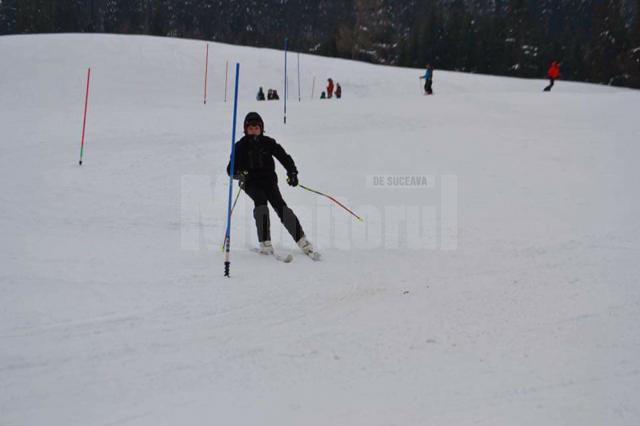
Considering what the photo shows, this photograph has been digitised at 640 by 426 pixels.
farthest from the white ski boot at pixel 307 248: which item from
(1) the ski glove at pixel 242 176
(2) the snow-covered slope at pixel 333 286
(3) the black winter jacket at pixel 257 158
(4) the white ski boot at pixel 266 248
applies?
(1) the ski glove at pixel 242 176

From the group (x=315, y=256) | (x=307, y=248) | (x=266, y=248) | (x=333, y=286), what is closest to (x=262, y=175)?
(x=266, y=248)

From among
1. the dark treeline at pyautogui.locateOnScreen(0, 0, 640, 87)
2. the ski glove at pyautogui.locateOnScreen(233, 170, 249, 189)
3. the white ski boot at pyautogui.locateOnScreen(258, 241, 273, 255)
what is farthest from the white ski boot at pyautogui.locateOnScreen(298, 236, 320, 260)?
the dark treeline at pyautogui.locateOnScreen(0, 0, 640, 87)

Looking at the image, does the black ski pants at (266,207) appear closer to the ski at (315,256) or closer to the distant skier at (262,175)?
the distant skier at (262,175)

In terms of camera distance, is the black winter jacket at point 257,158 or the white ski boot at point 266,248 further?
the white ski boot at point 266,248

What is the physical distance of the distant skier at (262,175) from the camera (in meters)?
6.62

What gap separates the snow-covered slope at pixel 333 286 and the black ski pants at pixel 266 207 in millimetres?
417

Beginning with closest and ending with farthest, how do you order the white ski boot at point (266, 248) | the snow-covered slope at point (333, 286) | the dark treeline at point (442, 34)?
the snow-covered slope at point (333, 286) → the white ski boot at point (266, 248) → the dark treeline at point (442, 34)

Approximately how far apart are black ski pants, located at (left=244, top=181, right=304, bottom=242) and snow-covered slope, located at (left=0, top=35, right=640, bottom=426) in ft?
1.37

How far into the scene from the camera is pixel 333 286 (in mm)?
5617

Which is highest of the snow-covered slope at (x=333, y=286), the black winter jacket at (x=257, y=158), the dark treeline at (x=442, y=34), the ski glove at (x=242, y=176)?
the dark treeline at (x=442, y=34)

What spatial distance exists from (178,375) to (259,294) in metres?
1.58

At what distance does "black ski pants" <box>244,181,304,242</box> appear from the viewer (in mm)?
6680

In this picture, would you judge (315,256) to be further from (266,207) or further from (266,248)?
(266,207)

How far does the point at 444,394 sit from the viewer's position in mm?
3697
